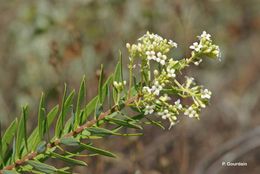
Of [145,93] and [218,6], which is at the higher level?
[218,6]

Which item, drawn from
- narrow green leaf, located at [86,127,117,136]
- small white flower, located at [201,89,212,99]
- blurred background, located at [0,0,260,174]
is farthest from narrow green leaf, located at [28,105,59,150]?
blurred background, located at [0,0,260,174]

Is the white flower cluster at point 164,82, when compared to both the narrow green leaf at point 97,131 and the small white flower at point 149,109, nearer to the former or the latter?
the small white flower at point 149,109

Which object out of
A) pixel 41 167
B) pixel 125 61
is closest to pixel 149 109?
pixel 41 167

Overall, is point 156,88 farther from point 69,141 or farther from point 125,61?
point 125,61

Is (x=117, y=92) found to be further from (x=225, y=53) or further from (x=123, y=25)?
(x=225, y=53)

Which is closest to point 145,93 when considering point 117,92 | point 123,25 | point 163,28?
point 117,92
